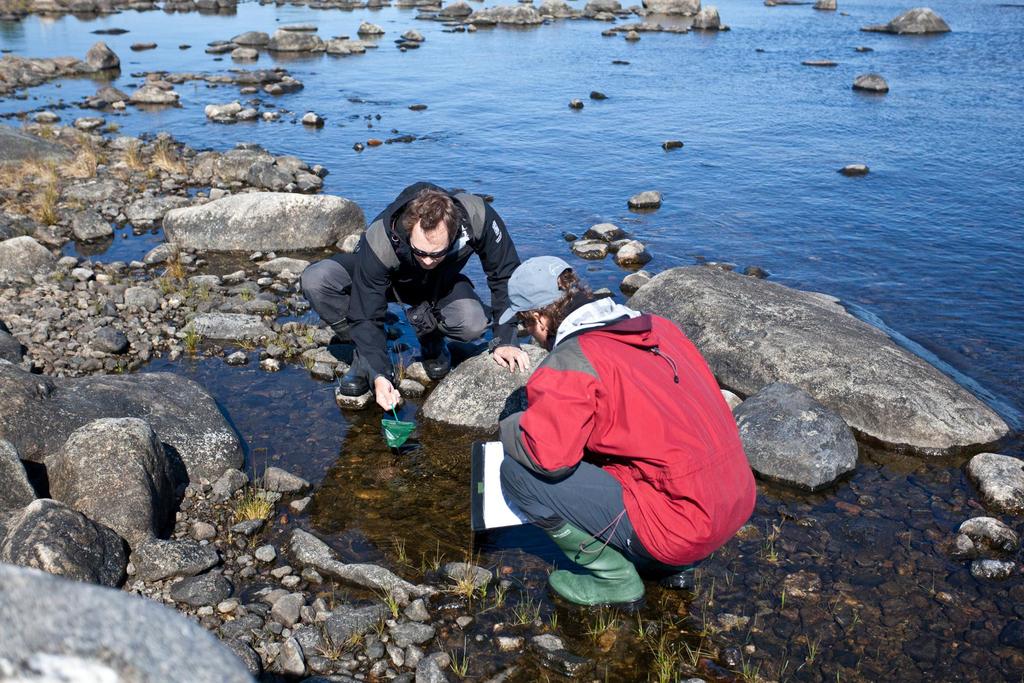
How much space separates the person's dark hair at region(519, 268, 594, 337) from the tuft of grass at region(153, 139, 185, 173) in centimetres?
1222

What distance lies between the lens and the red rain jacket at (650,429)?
4242mm

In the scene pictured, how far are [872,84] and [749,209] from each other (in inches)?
437

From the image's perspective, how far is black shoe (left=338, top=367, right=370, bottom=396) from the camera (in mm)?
7547

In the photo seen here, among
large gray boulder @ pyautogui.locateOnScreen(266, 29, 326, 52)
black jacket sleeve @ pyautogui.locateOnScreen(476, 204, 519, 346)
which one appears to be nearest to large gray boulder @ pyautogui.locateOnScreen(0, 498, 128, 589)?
black jacket sleeve @ pyautogui.locateOnScreen(476, 204, 519, 346)

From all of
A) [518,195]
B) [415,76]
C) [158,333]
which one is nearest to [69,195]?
[158,333]

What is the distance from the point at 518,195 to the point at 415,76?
1368cm

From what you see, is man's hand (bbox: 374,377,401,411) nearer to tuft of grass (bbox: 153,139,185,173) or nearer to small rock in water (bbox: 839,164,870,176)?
tuft of grass (bbox: 153,139,185,173)

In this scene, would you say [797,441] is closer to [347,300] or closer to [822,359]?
[822,359]

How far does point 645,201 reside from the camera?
A: 13.8m

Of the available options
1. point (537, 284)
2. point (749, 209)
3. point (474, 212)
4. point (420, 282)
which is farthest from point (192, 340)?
point (749, 209)

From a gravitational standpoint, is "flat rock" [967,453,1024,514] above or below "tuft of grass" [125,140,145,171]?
below

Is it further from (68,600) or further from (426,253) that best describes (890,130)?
(68,600)

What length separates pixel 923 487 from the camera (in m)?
6.50

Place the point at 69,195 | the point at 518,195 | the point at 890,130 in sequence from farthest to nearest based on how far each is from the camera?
1. the point at 890,130
2. the point at 518,195
3. the point at 69,195
